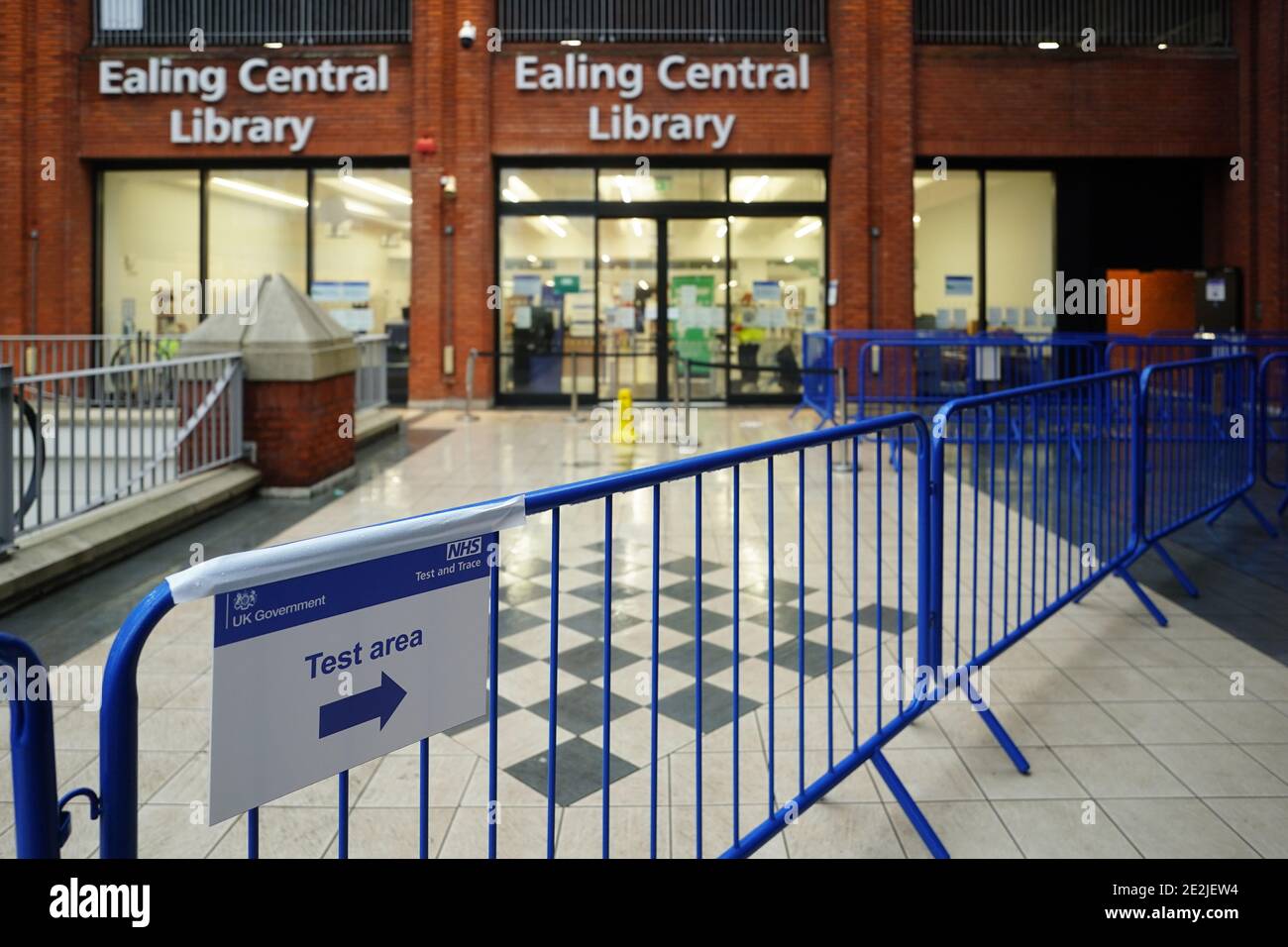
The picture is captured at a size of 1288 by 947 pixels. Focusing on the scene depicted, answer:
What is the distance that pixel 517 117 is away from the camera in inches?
732

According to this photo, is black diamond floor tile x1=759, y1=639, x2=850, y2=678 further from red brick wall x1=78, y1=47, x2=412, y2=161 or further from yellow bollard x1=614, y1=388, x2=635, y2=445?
red brick wall x1=78, y1=47, x2=412, y2=161

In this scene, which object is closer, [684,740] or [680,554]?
[684,740]

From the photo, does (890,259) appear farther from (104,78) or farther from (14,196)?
(14,196)

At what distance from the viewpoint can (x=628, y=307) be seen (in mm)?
19391

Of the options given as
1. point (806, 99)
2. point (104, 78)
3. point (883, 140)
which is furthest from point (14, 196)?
point (883, 140)

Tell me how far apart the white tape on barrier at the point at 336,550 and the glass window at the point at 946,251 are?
17734mm

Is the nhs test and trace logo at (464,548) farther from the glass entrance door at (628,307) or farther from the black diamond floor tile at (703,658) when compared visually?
the glass entrance door at (628,307)

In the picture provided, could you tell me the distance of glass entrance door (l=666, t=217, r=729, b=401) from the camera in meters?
19.2

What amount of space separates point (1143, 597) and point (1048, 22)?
1563 centimetres

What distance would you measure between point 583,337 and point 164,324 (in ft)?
23.8

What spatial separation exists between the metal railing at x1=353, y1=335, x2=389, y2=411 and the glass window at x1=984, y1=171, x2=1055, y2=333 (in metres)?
10.5

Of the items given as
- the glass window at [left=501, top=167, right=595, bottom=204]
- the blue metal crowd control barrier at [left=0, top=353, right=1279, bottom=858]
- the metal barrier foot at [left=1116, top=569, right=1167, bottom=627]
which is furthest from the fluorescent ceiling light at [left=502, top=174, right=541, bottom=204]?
the metal barrier foot at [left=1116, top=569, right=1167, bottom=627]
